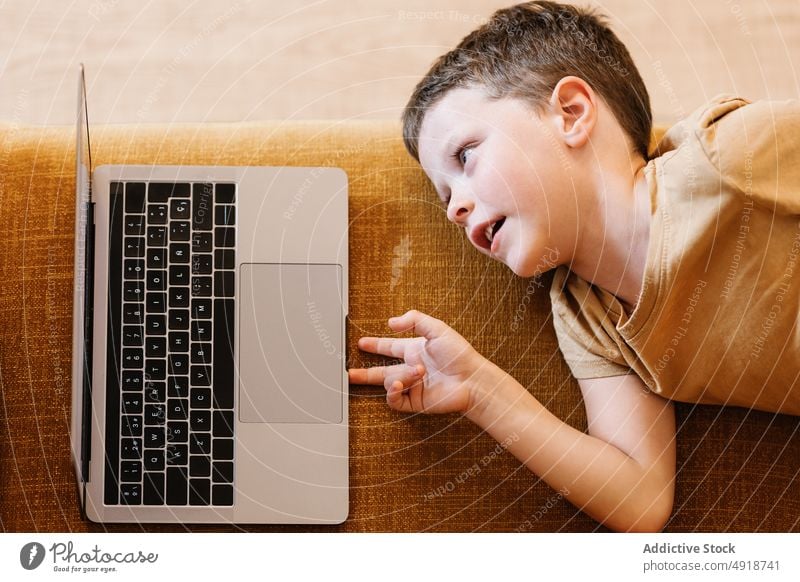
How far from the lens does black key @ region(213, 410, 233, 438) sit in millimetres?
577

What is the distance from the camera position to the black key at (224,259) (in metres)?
0.59

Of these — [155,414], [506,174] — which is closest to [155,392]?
[155,414]

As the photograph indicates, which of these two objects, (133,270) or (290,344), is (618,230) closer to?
(290,344)

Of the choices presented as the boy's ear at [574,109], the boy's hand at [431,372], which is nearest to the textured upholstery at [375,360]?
the boy's hand at [431,372]

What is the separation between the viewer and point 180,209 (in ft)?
1.93

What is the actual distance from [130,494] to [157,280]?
0.54 ft

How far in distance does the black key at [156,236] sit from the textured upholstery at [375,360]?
7cm

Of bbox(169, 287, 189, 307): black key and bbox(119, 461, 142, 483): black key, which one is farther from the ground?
bbox(169, 287, 189, 307): black key

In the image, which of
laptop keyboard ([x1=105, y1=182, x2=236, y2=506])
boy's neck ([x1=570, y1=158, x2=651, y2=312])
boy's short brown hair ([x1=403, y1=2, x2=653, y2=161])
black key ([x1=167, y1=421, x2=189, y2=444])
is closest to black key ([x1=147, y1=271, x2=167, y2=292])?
laptop keyboard ([x1=105, y1=182, x2=236, y2=506])

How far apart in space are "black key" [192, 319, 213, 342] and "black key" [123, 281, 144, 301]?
0.05 metres

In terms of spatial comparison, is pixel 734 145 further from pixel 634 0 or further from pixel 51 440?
pixel 51 440

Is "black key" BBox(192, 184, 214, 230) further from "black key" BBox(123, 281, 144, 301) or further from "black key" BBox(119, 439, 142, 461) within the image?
"black key" BBox(119, 439, 142, 461)

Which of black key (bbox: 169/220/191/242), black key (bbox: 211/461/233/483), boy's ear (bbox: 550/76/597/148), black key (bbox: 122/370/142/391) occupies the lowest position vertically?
black key (bbox: 211/461/233/483)
